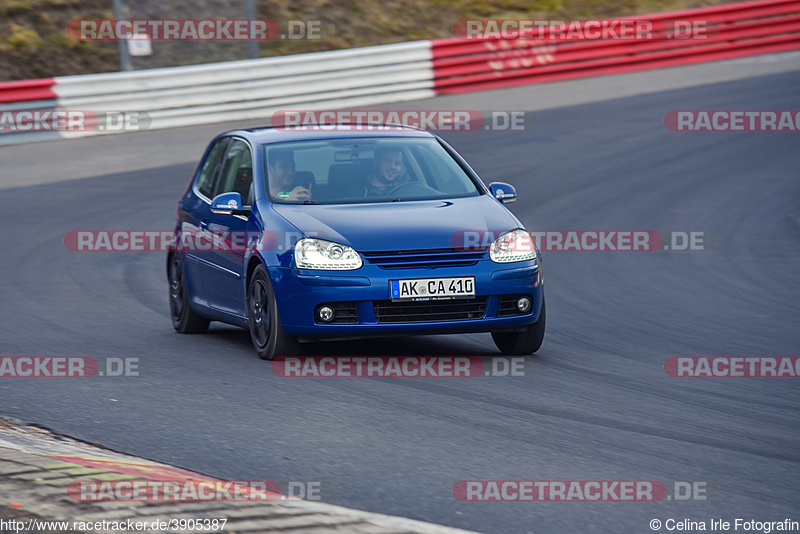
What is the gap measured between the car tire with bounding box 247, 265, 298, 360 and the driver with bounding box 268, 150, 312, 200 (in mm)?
664

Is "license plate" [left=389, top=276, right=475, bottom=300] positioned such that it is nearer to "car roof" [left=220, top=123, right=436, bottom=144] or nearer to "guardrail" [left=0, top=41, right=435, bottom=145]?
"car roof" [left=220, top=123, right=436, bottom=144]

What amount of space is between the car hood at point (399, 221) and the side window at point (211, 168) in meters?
1.54

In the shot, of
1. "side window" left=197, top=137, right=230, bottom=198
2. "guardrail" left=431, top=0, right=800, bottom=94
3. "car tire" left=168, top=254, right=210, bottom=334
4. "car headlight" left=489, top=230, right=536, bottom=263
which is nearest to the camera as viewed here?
"car headlight" left=489, top=230, right=536, bottom=263

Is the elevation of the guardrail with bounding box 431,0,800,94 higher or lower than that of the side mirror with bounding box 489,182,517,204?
lower

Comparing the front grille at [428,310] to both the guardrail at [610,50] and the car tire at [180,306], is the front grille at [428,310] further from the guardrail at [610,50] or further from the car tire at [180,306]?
the guardrail at [610,50]

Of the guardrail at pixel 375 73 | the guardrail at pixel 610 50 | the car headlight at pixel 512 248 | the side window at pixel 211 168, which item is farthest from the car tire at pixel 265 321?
the guardrail at pixel 610 50

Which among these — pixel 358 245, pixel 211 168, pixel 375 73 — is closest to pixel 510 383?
pixel 358 245

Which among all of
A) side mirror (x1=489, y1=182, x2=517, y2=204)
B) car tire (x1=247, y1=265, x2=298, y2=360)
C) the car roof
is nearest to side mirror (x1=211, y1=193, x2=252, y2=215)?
car tire (x1=247, y1=265, x2=298, y2=360)

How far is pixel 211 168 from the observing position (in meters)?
10.0

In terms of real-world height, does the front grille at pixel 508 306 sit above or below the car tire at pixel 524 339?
above

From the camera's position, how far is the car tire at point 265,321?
8.05m

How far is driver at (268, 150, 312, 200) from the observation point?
28.5 ft

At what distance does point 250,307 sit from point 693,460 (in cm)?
378

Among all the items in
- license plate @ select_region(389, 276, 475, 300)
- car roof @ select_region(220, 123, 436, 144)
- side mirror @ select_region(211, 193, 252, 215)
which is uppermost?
car roof @ select_region(220, 123, 436, 144)
